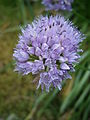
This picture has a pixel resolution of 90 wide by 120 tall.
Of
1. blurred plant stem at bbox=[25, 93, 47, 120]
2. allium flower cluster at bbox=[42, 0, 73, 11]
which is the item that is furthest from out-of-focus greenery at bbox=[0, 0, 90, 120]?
allium flower cluster at bbox=[42, 0, 73, 11]

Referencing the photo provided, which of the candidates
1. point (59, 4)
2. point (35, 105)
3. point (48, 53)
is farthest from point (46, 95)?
point (48, 53)

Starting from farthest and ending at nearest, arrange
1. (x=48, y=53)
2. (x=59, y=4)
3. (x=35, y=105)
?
(x=35, y=105) < (x=59, y=4) < (x=48, y=53)

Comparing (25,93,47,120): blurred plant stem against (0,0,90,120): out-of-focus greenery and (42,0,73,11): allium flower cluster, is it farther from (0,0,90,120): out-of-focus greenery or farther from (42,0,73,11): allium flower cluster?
(42,0,73,11): allium flower cluster

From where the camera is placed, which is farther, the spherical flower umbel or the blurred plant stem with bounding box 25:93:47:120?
the blurred plant stem with bounding box 25:93:47:120

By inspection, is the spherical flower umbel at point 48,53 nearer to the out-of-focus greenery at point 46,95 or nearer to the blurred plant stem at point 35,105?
the out-of-focus greenery at point 46,95

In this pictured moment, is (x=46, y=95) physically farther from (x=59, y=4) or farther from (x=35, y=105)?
(x=59, y=4)

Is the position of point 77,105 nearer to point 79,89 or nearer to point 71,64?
point 79,89

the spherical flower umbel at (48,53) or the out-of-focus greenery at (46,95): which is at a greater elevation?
the out-of-focus greenery at (46,95)

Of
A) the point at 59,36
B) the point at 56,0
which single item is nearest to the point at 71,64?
the point at 59,36

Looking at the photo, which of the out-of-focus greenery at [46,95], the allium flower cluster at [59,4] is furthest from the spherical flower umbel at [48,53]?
the out-of-focus greenery at [46,95]
